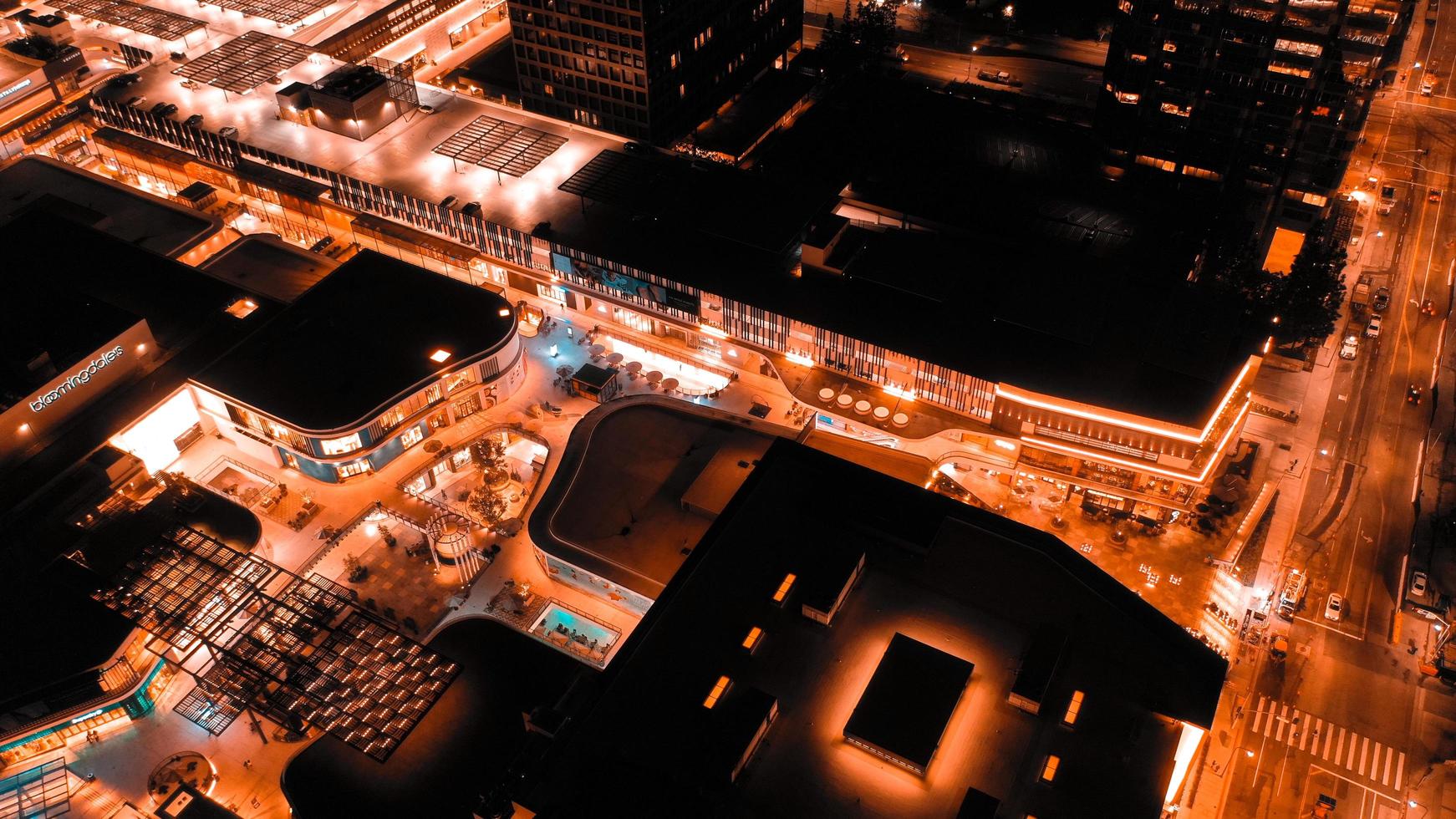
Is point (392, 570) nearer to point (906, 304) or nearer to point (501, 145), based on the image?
point (906, 304)

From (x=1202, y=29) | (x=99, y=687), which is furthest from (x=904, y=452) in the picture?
(x=99, y=687)

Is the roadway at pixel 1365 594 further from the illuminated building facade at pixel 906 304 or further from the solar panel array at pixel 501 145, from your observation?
the solar panel array at pixel 501 145

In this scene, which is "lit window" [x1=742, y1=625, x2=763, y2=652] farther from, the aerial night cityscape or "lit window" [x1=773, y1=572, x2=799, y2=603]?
"lit window" [x1=773, y1=572, x2=799, y2=603]

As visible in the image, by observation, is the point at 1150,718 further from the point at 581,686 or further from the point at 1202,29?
the point at 1202,29

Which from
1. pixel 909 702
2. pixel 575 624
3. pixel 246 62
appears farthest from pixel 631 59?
pixel 909 702

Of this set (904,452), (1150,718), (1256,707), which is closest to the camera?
(1150,718)

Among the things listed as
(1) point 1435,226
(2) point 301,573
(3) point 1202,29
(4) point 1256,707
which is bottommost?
(4) point 1256,707

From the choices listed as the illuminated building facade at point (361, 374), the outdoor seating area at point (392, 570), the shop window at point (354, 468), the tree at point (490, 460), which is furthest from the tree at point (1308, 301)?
the shop window at point (354, 468)
